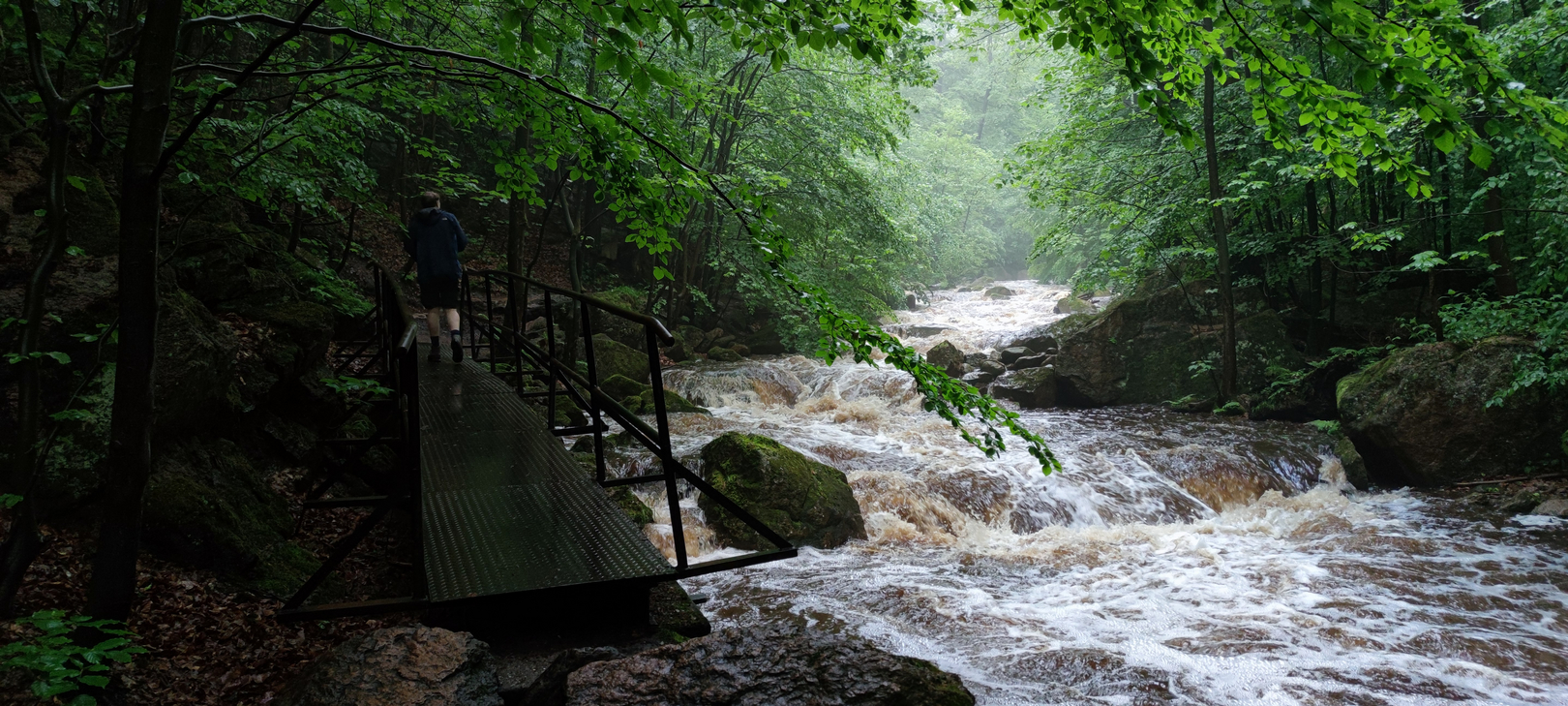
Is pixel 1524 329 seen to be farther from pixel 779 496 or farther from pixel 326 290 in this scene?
pixel 326 290

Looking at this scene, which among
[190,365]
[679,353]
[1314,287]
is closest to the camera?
[190,365]

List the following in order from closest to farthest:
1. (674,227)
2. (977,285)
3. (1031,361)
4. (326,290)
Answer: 1. (326,290)
2. (674,227)
3. (1031,361)
4. (977,285)

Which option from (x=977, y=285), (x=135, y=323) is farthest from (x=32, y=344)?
(x=977, y=285)

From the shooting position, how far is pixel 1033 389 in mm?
14539

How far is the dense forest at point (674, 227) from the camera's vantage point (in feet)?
9.45

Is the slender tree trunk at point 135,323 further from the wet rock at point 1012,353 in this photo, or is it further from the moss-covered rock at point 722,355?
the wet rock at point 1012,353

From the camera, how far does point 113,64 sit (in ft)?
12.2

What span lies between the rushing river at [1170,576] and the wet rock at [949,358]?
180 inches

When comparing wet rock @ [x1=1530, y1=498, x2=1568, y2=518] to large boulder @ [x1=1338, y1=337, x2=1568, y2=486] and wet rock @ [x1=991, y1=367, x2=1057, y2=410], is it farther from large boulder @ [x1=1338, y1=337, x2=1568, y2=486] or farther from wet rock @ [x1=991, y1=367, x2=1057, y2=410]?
wet rock @ [x1=991, y1=367, x2=1057, y2=410]

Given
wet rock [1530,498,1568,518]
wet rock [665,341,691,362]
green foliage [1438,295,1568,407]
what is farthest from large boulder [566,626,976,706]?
wet rock [665,341,691,362]

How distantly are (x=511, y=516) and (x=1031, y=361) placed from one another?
14279 mm

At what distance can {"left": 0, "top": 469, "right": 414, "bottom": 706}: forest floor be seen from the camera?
3.19 m

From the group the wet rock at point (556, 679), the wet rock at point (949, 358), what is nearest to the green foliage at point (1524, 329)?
the wet rock at point (949, 358)

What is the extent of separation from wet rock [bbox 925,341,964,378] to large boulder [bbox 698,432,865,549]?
28.6ft
